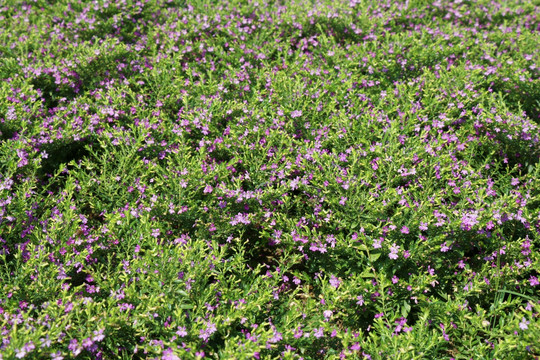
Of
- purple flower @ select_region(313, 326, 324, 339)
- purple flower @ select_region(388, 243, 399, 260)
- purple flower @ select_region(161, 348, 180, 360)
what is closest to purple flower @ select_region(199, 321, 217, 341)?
purple flower @ select_region(161, 348, 180, 360)

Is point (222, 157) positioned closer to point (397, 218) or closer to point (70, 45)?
point (397, 218)

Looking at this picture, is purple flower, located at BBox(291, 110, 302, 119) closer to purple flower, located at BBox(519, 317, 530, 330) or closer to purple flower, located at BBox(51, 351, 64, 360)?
purple flower, located at BBox(519, 317, 530, 330)

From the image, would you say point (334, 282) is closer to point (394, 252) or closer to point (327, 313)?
point (327, 313)

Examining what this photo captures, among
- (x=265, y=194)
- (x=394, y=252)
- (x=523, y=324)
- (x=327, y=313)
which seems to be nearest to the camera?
(x=523, y=324)

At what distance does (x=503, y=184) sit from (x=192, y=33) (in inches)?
153

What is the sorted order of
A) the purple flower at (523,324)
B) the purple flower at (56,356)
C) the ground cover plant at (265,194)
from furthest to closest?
the ground cover plant at (265,194) < the purple flower at (523,324) < the purple flower at (56,356)

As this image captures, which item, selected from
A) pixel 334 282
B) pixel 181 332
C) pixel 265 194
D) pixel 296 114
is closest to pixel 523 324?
pixel 334 282

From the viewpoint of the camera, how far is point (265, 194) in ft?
12.5

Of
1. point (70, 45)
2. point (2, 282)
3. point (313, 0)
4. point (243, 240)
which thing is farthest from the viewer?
point (313, 0)

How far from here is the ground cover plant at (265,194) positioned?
10.2 feet

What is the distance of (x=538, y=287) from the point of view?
12.2 ft

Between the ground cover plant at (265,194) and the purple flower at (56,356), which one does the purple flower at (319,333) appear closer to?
the ground cover plant at (265,194)

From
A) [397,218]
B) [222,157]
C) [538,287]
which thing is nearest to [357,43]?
[222,157]

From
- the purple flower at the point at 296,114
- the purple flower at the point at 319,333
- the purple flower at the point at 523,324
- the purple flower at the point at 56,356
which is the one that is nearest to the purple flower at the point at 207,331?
the purple flower at the point at 319,333
